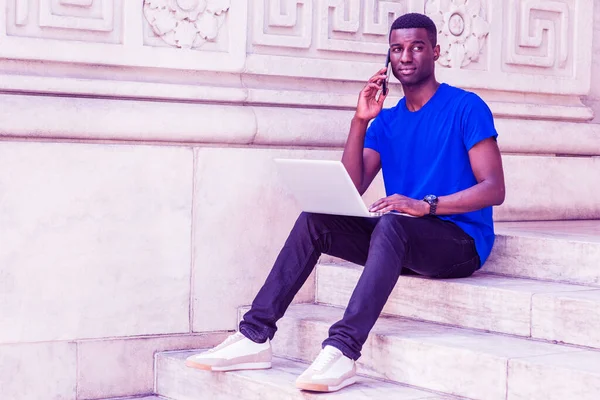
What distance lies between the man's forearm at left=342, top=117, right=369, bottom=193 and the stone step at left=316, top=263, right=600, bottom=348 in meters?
0.46

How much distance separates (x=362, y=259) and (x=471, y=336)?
646mm

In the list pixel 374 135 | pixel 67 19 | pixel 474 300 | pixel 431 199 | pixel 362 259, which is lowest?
pixel 474 300

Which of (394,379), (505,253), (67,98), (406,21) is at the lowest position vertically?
(394,379)

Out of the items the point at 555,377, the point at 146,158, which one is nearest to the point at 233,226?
the point at 146,158

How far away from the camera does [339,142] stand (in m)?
5.46

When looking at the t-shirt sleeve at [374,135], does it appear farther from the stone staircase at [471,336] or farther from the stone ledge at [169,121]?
the stone staircase at [471,336]

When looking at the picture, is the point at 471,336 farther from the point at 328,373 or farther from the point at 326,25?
the point at 326,25

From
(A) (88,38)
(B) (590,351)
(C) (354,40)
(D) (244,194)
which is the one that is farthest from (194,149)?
(B) (590,351)

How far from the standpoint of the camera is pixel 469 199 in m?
4.54

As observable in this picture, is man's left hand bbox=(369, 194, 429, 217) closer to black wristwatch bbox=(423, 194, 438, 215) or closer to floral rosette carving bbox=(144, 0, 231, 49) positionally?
black wristwatch bbox=(423, 194, 438, 215)

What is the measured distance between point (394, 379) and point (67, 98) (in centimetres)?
181

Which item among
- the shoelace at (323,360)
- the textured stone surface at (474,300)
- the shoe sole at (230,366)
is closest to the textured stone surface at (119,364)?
the shoe sole at (230,366)

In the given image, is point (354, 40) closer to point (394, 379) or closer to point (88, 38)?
point (88, 38)

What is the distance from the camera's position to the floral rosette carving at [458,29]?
19.1 ft
